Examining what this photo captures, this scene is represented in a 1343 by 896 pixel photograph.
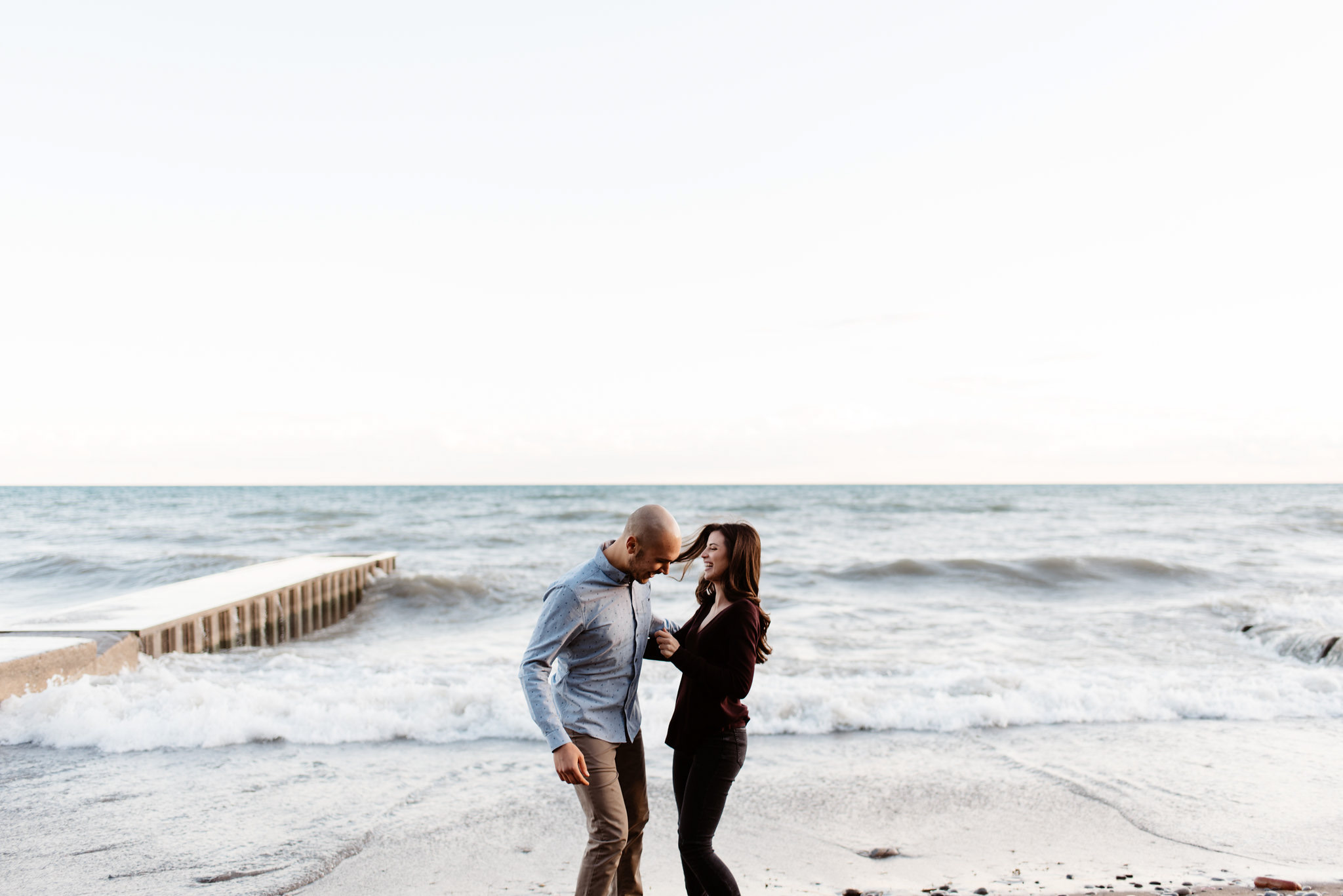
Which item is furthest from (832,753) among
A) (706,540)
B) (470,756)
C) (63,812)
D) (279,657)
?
(279,657)

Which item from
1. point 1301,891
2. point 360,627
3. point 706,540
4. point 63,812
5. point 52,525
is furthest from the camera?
point 52,525

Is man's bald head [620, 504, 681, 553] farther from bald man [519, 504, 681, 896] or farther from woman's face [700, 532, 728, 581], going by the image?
woman's face [700, 532, 728, 581]

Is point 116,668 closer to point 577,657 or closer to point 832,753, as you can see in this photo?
point 832,753

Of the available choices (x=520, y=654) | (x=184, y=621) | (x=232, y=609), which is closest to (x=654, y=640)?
(x=520, y=654)

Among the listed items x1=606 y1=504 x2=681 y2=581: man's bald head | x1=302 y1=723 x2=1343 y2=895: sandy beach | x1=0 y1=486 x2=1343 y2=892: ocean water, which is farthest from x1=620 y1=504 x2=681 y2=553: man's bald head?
x1=0 y1=486 x2=1343 y2=892: ocean water

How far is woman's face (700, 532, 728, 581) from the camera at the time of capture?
10.1 feet

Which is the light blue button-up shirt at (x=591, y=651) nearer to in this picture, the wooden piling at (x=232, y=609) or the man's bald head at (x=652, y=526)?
the man's bald head at (x=652, y=526)

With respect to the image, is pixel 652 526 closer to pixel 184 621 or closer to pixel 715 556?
pixel 715 556

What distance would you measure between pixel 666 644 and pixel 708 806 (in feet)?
2.06

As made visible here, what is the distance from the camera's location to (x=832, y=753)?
262 inches

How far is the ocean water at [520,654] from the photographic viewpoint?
5973 millimetres

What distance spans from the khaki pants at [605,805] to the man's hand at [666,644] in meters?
0.36

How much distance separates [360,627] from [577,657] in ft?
39.9

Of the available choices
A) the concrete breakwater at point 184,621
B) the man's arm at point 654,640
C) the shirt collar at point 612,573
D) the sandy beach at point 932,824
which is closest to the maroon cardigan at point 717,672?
the man's arm at point 654,640
